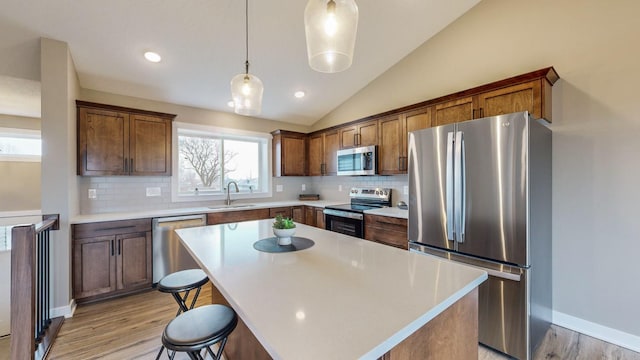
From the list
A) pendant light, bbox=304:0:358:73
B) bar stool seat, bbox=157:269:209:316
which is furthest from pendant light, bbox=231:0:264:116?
bar stool seat, bbox=157:269:209:316

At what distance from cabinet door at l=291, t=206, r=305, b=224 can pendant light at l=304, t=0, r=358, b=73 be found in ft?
10.9

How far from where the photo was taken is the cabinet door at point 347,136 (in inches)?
160

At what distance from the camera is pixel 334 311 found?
85 centimetres

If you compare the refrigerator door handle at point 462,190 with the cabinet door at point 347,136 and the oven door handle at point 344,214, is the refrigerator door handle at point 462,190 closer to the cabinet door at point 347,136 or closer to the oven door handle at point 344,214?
the oven door handle at point 344,214

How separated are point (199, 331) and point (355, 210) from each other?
2530mm

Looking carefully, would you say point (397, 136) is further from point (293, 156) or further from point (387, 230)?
point (293, 156)

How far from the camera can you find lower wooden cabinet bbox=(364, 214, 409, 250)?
9.56 ft

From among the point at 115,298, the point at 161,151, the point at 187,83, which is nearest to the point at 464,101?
the point at 187,83

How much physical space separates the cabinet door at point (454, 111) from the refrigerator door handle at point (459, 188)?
0.59 m

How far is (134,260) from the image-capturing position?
3082mm

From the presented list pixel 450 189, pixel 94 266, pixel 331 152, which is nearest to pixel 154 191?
pixel 94 266

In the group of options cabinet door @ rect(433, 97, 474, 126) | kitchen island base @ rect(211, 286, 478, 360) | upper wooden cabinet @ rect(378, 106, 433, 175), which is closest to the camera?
kitchen island base @ rect(211, 286, 478, 360)

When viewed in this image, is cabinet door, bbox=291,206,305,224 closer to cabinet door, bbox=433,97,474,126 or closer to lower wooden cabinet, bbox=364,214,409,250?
lower wooden cabinet, bbox=364,214,409,250

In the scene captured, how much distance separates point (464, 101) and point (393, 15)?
4.00 ft
